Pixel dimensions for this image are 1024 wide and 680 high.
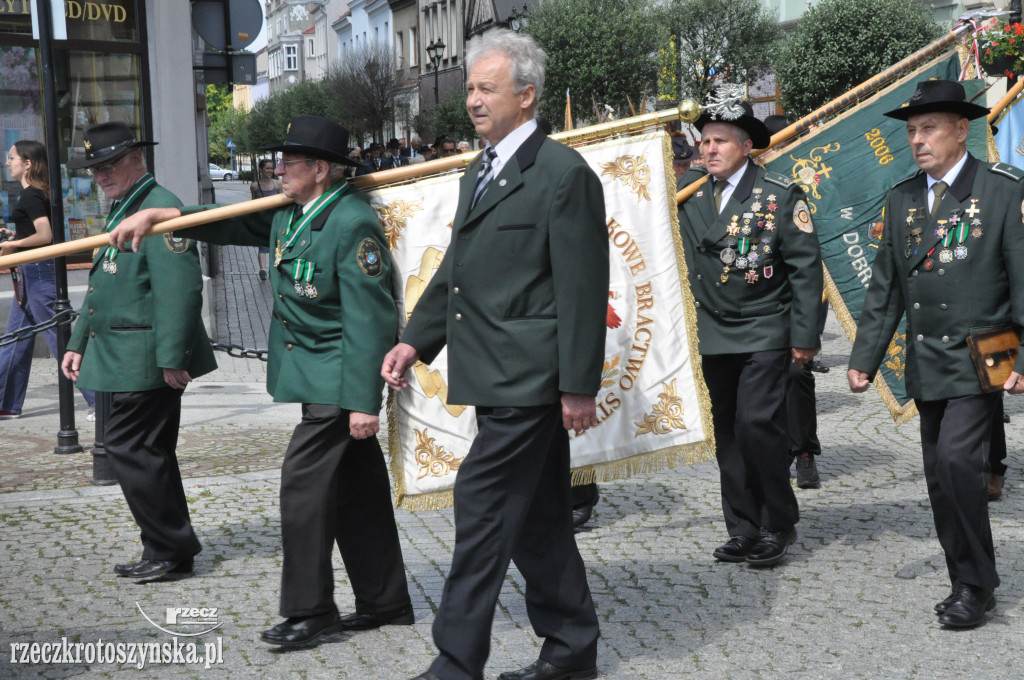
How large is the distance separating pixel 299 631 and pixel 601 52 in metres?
34.4

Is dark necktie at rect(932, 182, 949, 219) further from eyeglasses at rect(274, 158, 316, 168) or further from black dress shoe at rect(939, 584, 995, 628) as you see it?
eyeglasses at rect(274, 158, 316, 168)

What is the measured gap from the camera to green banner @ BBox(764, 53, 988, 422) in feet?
22.1

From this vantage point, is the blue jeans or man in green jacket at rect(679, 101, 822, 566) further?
the blue jeans

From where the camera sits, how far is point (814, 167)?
6.80 m

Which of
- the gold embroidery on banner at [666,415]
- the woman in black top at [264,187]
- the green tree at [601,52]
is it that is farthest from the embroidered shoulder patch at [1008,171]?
the green tree at [601,52]

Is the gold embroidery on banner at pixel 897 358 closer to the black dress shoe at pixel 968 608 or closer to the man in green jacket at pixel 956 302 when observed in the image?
the man in green jacket at pixel 956 302

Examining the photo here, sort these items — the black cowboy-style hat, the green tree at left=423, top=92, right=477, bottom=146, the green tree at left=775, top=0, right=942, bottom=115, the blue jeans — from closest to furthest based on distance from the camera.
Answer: the blue jeans, the black cowboy-style hat, the green tree at left=775, top=0, right=942, bottom=115, the green tree at left=423, top=92, right=477, bottom=146

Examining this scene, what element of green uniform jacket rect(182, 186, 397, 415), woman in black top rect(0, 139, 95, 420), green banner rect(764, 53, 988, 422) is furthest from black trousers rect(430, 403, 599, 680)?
woman in black top rect(0, 139, 95, 420)

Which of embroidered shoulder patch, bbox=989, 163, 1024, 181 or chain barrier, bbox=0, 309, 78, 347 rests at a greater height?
embroidered shoulder patch, bbox=989, 163, 1024, 181

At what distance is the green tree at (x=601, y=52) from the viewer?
37156mm

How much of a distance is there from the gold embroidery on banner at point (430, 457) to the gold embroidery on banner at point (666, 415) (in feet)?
2.43

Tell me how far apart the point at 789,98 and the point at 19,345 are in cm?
2015

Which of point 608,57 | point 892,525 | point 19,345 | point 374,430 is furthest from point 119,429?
point 608,57

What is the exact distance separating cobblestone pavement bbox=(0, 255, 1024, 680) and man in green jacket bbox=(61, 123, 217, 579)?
287 millimetres
